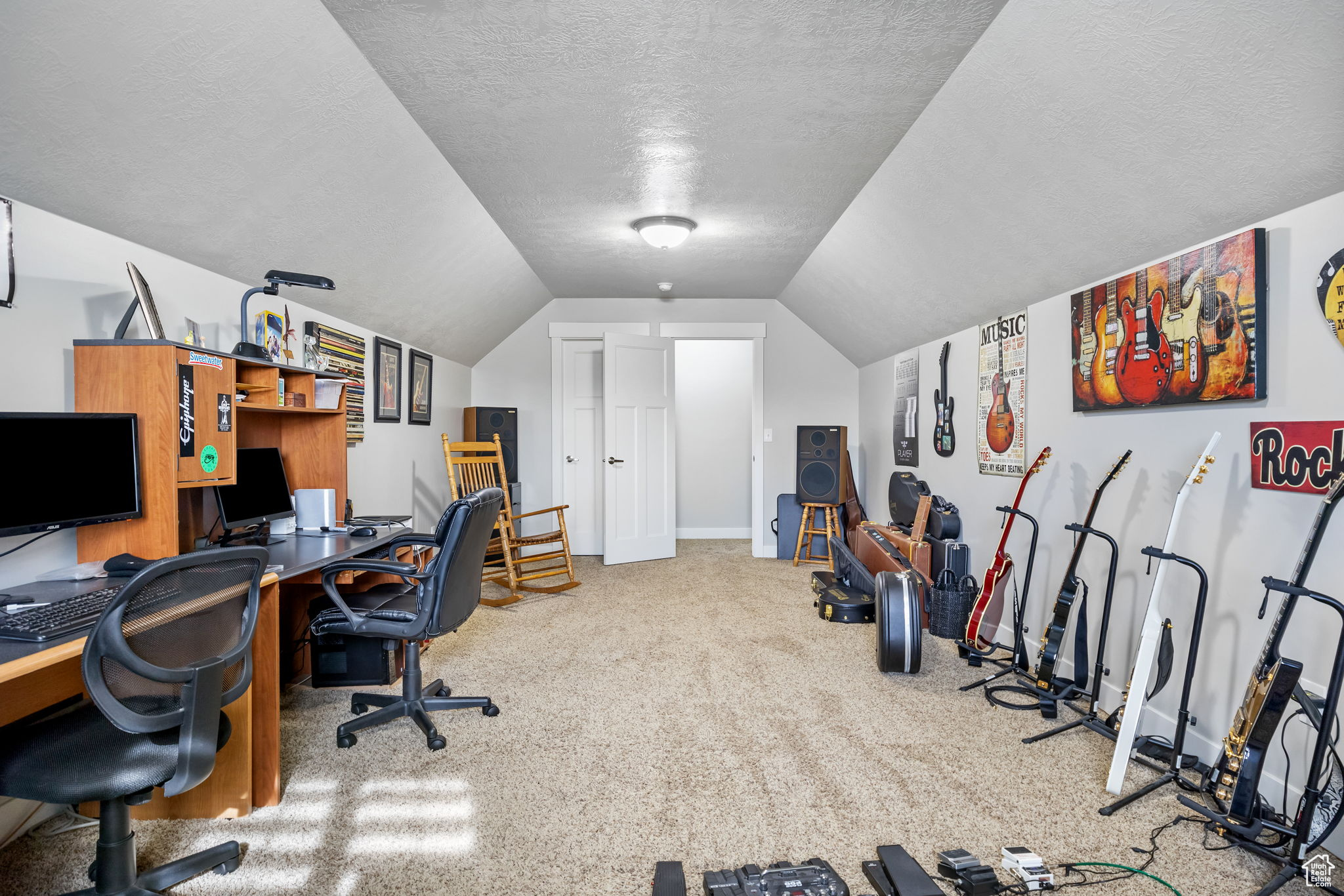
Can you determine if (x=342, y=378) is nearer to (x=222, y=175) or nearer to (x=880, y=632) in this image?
(x=222, y=175)

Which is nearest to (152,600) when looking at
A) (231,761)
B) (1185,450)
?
(231,761)

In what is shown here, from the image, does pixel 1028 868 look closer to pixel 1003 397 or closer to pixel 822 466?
pixel 1003 397

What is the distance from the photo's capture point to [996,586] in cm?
323

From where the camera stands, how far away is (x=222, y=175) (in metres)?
2.25

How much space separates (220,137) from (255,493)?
1354 millimetres

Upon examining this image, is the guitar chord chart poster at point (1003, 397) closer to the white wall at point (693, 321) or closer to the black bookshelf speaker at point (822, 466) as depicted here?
the black bookshelf speaker at point (822, 466)

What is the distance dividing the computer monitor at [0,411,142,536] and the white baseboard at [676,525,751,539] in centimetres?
560

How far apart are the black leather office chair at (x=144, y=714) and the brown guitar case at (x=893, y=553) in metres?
2.94

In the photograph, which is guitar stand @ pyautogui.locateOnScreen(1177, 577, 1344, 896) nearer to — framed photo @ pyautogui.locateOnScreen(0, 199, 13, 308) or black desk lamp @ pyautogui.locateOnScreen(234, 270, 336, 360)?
black desk lamp @ pyautogui.locateOnScreen(234, 270, 336, 360)

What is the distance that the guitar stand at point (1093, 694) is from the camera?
7.64ft

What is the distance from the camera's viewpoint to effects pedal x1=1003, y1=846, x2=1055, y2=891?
1.60 m

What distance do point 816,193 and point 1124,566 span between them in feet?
7.37

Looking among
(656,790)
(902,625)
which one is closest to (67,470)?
(656,790)

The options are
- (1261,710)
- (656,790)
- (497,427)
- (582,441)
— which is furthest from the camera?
(582,441)
